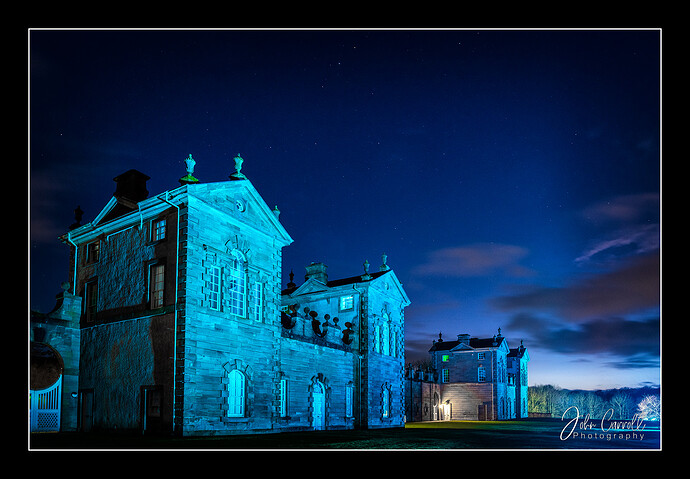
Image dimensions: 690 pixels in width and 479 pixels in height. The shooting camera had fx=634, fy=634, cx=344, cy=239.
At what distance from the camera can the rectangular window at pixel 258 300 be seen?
26.0 metres

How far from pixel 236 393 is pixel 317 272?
14.6 metres

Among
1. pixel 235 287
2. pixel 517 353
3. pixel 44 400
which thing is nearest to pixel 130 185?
pixel 235 287

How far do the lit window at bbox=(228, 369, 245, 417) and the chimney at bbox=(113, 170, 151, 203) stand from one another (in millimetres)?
8598

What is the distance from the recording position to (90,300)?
84.7 ft

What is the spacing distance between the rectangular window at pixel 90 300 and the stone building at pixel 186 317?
43mm

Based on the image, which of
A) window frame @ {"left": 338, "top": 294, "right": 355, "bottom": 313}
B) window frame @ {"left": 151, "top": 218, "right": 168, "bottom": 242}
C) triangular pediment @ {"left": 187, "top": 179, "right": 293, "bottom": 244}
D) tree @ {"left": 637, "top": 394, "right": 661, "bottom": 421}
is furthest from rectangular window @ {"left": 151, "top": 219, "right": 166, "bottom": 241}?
tree @ {"left": 637, "top": 394, "right": 661, "bottom": 421}

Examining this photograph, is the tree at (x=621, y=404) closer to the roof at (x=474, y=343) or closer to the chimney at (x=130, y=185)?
the chimney at (x=130, y=185)

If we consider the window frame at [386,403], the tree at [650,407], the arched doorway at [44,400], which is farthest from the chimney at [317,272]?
the tree at [650,407]

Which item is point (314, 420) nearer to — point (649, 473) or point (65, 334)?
point (65, 334)

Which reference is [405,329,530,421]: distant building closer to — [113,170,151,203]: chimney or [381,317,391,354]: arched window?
[381,317,391,354]: arched window

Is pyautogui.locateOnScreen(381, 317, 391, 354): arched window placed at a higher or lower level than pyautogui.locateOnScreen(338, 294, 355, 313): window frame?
lower

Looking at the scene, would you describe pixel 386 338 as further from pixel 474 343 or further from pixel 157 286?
pixel 474 343

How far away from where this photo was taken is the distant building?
63062 millimetres
